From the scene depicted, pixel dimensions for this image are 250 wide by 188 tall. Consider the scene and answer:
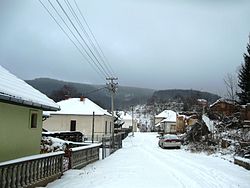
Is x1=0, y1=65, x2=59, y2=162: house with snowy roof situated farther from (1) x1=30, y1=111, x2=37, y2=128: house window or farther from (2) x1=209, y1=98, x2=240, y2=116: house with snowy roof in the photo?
(2) x1=209, y1=98, x2=240, y2=116: house with snowy roof

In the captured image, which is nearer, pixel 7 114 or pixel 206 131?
pixel 7 114

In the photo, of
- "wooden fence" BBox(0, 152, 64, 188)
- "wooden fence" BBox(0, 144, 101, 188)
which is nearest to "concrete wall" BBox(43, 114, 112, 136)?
"wooden fence" BBox(0, 144, 101, 188)

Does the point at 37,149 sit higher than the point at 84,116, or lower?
lower

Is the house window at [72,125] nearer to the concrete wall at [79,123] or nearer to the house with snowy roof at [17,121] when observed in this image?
the concrete wall at [79,123]

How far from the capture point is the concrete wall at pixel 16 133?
1183cm

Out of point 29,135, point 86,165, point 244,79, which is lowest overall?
point 86,165

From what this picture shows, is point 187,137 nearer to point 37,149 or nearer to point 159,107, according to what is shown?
point 37,149

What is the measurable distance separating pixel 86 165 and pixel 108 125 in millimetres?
39742

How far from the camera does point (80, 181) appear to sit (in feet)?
41.5

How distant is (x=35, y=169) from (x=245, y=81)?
43616 millimetres

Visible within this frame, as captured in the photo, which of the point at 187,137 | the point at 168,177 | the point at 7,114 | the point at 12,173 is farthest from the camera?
the point at 187,137

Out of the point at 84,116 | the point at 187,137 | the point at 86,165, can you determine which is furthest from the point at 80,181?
the point at 84,116

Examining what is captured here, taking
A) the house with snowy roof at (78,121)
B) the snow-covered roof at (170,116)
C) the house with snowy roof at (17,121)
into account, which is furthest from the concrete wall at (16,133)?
the snow-covered roof at (170,116)

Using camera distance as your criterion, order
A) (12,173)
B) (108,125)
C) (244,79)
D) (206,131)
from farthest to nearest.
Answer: (108,125) → (244,79) → (206,131) → (12,173)
